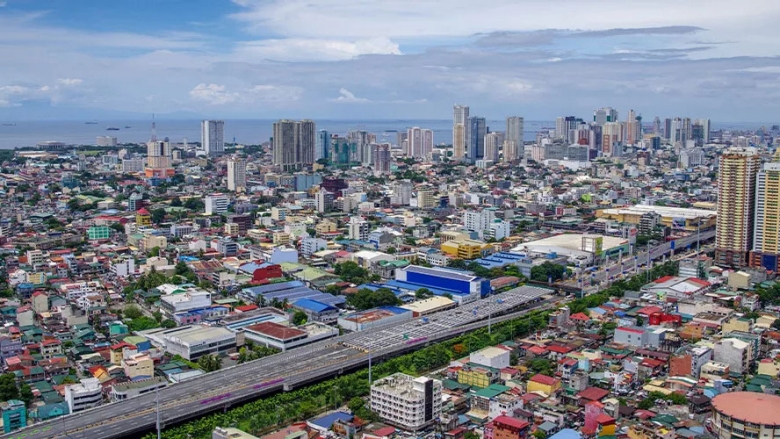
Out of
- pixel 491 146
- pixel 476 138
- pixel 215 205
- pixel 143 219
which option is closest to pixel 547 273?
pixel 143 219

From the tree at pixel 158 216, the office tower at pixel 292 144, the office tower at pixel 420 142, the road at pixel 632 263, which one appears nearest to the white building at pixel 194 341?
the road at pixel 632 263

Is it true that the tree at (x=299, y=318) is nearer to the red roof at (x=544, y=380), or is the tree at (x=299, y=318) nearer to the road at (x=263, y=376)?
the road at (x=263, y=376)

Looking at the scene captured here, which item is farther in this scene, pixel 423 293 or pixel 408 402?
pixel 423 293

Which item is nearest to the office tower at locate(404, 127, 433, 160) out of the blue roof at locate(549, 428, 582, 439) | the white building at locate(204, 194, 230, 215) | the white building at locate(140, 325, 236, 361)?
the white building at locate(204, 194, 230, 215)

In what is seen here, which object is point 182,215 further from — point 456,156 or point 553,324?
point 456,156

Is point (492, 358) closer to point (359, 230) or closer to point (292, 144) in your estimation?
point (359, 230)
